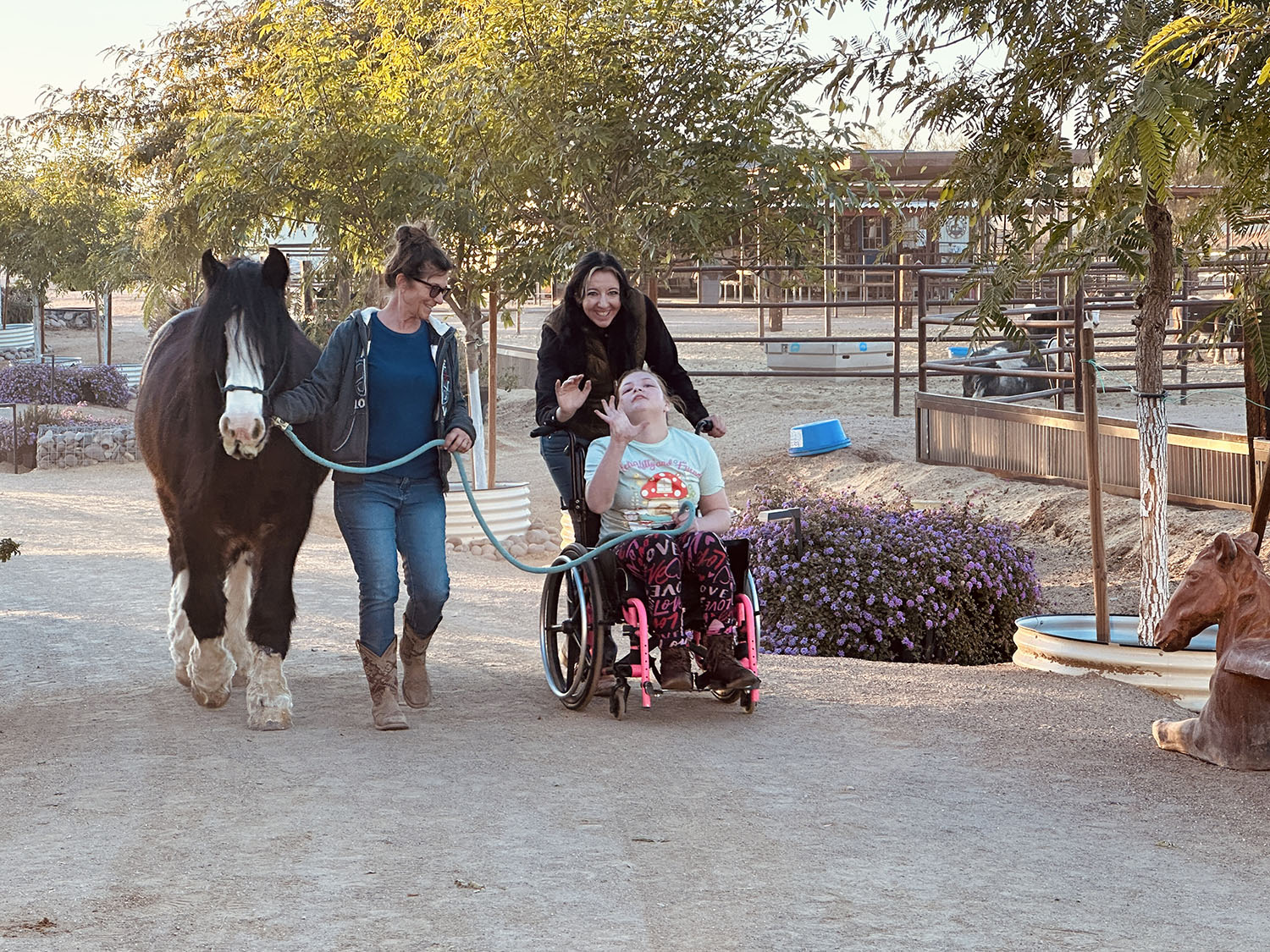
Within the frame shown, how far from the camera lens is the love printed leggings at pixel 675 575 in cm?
465

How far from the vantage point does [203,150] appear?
10.8m

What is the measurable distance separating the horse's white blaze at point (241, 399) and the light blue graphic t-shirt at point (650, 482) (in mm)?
1142

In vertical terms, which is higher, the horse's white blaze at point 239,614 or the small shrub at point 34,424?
the small shrub at point 34,424

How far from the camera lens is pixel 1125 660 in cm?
538

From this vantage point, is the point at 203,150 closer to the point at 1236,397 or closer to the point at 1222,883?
the point at 1222,883

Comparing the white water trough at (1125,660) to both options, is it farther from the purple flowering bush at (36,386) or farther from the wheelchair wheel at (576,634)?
the purple flowering bush at (36,386)

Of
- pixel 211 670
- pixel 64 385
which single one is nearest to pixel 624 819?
pixel 211 670

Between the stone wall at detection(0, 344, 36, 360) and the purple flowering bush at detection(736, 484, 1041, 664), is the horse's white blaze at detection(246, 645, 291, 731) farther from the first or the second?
the stone wall at detection(0, 344, 36, 360)

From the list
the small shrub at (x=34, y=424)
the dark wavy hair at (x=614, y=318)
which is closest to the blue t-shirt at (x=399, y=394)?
the dark wavy hair at (x=614, y=318)

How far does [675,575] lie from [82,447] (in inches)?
487

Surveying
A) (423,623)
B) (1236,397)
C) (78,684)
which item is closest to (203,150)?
(78,684)

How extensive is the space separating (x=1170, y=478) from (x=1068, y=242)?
13.0 ft

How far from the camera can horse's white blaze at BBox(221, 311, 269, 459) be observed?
4129 millimetres

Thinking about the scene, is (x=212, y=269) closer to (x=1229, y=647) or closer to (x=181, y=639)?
(x=181, y=639)
